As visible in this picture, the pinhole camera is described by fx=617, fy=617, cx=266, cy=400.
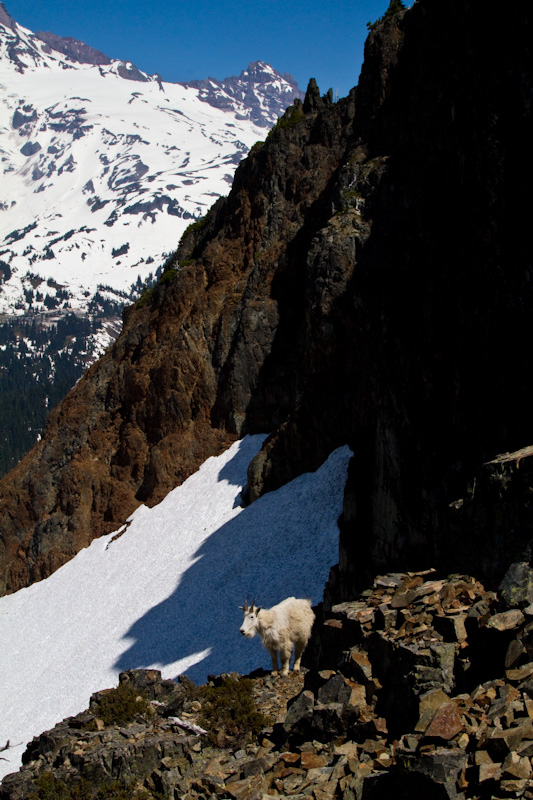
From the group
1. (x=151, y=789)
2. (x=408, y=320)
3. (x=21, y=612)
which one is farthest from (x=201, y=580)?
(x=151, y=789)

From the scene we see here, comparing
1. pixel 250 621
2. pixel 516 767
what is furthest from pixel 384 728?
pixel 250 621

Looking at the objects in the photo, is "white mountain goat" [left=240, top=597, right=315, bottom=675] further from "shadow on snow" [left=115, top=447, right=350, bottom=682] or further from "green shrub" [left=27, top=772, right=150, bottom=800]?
"shadow on snow" [left=115, top=447, right=350, bottom=682]

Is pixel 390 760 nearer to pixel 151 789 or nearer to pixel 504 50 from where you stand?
pixel 151 789

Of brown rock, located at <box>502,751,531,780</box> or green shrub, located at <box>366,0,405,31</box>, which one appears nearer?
brown rock, located at <box>502,751,531,780</box>

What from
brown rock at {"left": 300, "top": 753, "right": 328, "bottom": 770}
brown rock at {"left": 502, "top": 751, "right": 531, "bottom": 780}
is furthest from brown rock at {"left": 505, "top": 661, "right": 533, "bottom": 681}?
brown rock at {"left": 300, "top": 753, "right": 328, "bottom": 770}

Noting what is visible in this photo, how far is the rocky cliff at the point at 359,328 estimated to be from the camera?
16062mm

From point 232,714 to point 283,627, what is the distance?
2.90 meters

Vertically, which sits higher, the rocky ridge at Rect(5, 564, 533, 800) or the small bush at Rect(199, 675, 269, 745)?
the rocky ridge at Rect(5, 564, 533, 800)

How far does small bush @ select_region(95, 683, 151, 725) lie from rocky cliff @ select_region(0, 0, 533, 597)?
329 inches

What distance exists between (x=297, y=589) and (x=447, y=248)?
18247 millimetres

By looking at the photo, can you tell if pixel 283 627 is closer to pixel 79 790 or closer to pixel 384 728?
pixel 79 790

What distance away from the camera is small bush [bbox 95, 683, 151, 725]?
15180 millimetres

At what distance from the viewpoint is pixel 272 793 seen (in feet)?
28.4

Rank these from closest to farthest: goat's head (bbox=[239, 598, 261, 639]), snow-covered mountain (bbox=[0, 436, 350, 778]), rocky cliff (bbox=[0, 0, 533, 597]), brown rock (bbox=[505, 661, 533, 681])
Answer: brown rock (bbox=[505, 661, 533, 681]) → goat's head (bbox=[239, 598, 261, 639]) → rocky cliff (bbox=[0, 0, 533, 597]) → snow-covered mountain (bbox=[0, 436, 350, 778])
